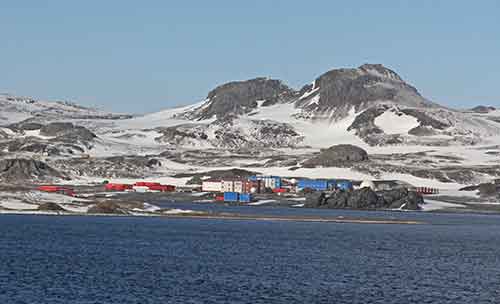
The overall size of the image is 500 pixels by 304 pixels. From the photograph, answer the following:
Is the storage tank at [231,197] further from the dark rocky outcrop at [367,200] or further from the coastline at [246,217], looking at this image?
the coastline at [246,217]

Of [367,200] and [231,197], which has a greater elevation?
[231,197]

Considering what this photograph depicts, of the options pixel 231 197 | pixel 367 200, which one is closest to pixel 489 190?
pixel 367 200

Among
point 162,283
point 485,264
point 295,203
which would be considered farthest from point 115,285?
point 295,203

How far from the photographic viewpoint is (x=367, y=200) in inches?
6865

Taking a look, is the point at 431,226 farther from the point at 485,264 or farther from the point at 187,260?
the point at 187,260

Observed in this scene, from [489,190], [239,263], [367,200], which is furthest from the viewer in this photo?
[489,190]

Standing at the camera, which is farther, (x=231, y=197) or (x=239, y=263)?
(x=231, y=197)

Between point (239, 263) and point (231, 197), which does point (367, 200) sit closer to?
point (231, 197)

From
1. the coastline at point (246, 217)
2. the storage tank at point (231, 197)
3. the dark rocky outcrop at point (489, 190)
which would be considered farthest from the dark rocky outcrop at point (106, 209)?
the dark rocky outcrop at point (489, 190)

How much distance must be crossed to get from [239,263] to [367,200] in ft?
340

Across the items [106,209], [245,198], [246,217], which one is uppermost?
[245,198]

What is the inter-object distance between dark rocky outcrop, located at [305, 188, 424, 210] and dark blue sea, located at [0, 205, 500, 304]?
55.5 metres

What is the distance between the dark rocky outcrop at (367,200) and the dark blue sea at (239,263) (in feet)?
182

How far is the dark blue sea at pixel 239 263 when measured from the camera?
56.1 metres
